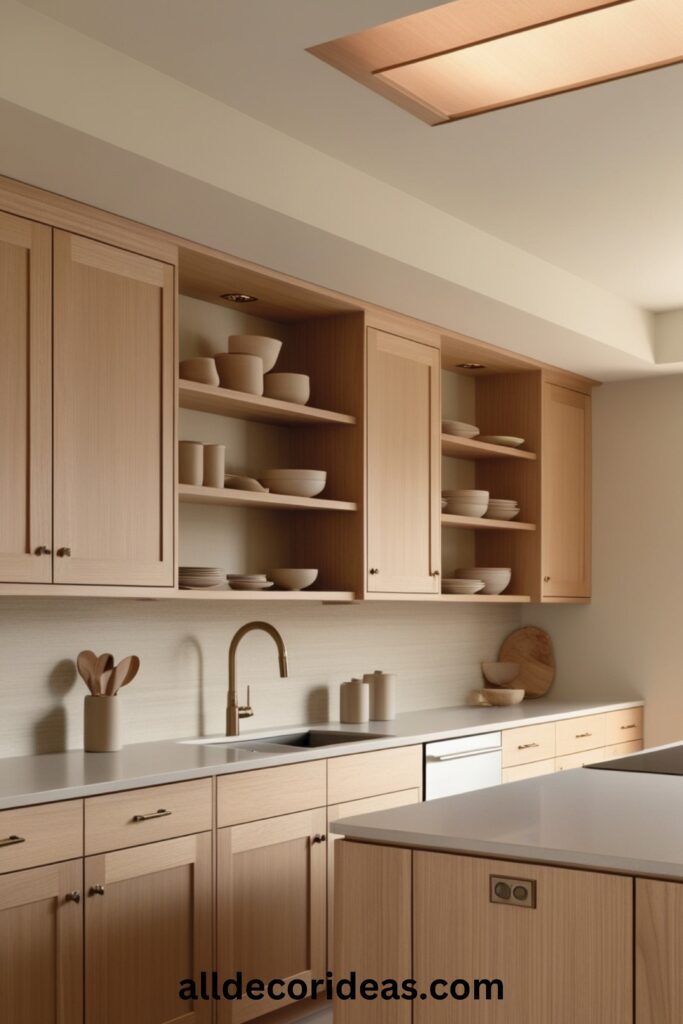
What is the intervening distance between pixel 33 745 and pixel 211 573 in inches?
30.3

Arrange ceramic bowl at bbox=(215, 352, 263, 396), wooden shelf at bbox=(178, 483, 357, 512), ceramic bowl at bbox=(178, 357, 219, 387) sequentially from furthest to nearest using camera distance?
ceramic bowl at bbox=(215, 352, 263, 396)
ceramic bowl at bbox=(178, 357, 219, 387)
wooden shelf at bbox=(178, 483, 357, 512)

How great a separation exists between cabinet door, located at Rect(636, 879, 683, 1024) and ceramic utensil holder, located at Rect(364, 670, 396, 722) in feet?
9.27

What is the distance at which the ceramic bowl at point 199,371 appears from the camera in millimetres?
3914

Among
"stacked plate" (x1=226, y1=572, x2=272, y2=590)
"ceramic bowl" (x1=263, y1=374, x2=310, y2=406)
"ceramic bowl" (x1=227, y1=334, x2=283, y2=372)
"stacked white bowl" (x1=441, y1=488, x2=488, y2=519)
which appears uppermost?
"ceramic bowl" (x1=227, y1=334, x2=283, y2=372)

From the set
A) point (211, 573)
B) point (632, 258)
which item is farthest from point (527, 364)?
point (211, 573)

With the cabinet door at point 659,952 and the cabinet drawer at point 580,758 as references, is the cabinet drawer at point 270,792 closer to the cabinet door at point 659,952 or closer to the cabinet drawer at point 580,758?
the cabinet door at point 659,952

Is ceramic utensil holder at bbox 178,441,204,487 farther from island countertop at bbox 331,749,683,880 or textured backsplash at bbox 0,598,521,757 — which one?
island countertop at bbox 331,749,683,880

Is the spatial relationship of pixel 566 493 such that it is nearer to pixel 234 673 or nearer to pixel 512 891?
pixel 234 673

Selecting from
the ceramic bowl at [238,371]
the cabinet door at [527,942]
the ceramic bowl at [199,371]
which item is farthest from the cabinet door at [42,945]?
the ceramic bowl at [238,371]

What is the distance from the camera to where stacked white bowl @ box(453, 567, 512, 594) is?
216 inches

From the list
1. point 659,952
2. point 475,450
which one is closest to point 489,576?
point 475,450

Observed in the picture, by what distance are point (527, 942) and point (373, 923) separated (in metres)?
0.33

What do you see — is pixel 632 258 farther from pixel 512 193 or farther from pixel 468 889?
pixel 468 889

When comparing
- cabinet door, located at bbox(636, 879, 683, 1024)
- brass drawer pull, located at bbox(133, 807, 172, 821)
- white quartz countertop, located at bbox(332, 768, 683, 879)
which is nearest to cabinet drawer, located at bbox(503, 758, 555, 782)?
white quartz countertop, located at bbox(332, 768, 683, 879)
